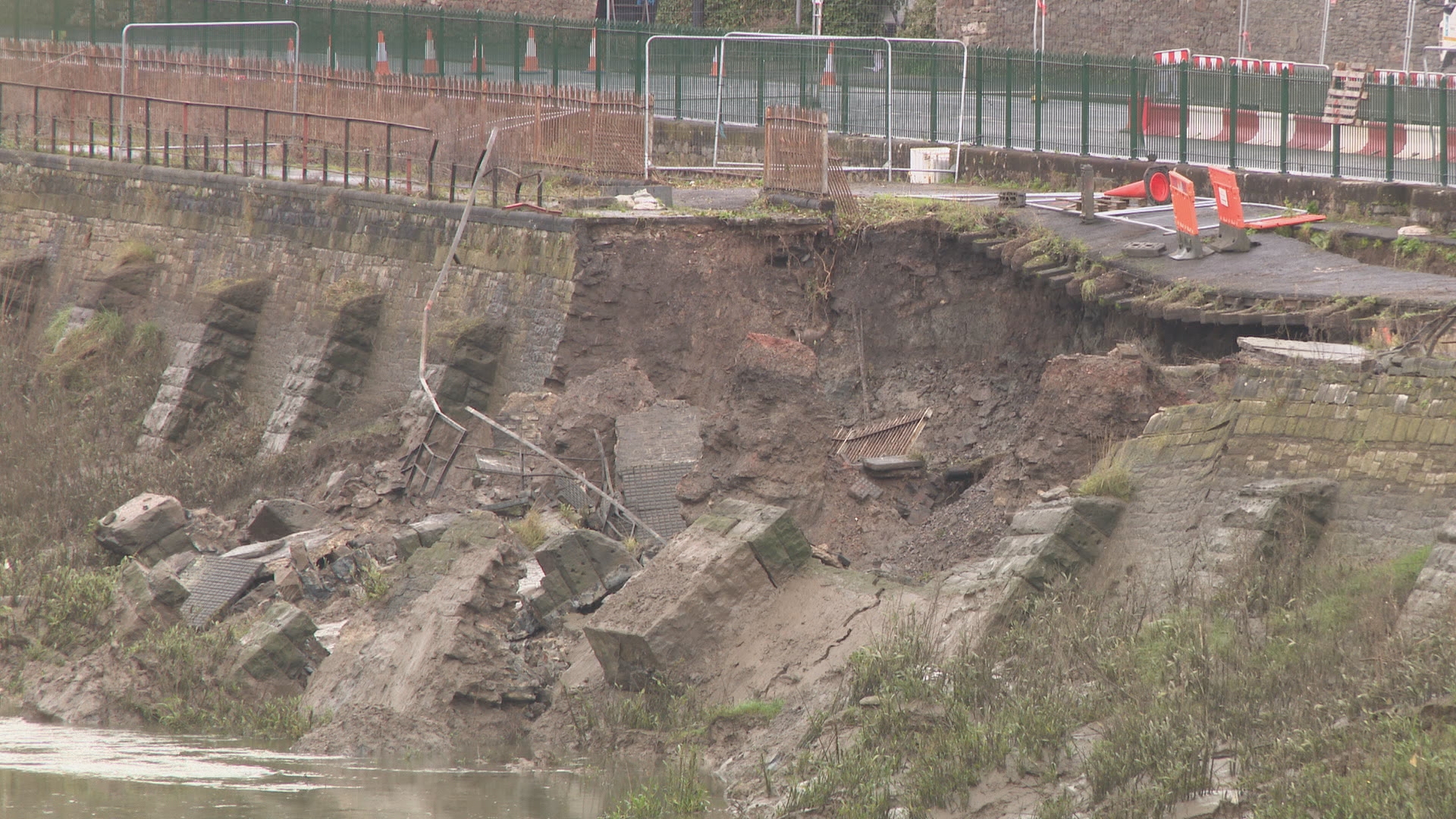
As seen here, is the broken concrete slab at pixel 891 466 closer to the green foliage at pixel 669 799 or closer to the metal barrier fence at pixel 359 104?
the green foliage at pixel 669 799

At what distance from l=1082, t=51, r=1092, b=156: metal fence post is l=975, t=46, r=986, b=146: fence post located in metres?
1.56

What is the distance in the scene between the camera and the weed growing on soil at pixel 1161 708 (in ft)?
26.6

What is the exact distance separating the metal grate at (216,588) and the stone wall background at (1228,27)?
2033 cm

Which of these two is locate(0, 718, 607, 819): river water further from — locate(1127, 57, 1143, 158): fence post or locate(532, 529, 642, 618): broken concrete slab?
locate(1127, 57, 1143, 158): fence post

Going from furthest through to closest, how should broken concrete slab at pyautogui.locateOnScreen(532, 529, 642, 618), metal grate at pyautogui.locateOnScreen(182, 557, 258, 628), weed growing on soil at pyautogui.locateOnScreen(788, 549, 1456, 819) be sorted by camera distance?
metal grate at pyautogui.locateOnScreen(182, 557, 258, 628)
broken concrete slab at pyautogui.locateOnScreen(532, 529, 642, 618)
weed growing on soil at pyautogui.locateOnScreen(788, 549, 1456, 819)

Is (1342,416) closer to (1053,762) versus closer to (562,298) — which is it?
(1053,762)

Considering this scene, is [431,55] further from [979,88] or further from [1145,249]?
[1145,249]

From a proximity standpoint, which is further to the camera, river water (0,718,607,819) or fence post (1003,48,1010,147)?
fence post (1003,48,1010,147)

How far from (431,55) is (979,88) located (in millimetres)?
10491

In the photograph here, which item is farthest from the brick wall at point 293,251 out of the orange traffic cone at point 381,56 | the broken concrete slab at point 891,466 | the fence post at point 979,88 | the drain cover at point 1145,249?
the fence post at point 979,88

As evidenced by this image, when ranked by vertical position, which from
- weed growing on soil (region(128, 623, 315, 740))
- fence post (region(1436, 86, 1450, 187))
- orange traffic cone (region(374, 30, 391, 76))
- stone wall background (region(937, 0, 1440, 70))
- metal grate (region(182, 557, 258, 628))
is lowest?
weed growing on soil (region(128, 623, 315, 740))

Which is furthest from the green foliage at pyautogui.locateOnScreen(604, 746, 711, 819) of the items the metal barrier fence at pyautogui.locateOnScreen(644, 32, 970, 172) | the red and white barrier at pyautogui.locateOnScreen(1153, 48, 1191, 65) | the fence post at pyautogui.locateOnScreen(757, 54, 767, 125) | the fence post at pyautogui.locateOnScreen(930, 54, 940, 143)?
the red and white barrier at pyautogui.locateOnScreen(1153, 48, 1191, 65)

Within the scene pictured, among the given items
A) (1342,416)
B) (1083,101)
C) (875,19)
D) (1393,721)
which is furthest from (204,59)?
(1393,721)

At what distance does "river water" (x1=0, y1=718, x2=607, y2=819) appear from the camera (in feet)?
32.5
